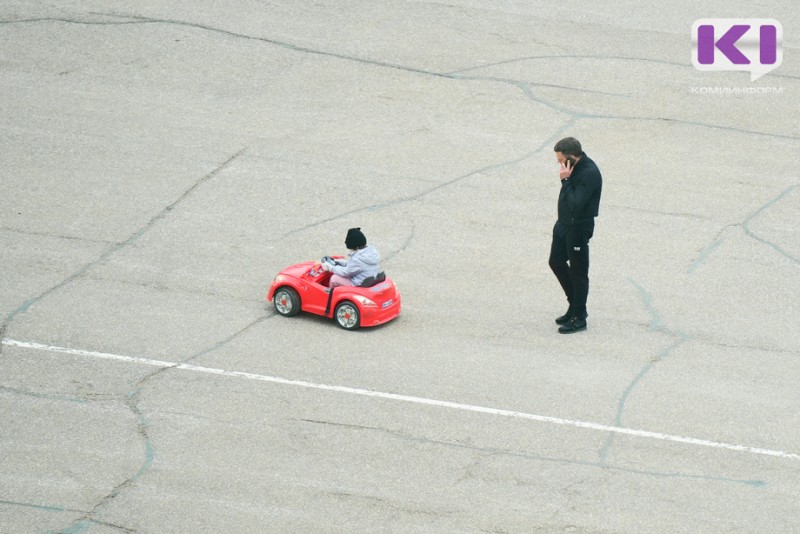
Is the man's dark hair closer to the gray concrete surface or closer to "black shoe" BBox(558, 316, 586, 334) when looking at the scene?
"black shoe" BBox(558, 316, 586, 334)

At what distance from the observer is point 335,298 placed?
11.0 m

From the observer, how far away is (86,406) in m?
9.56

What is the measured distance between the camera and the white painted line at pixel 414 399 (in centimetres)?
912

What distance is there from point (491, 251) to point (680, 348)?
2.83 metres

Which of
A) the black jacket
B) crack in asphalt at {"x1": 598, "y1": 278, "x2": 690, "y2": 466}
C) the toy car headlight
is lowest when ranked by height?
crack in asphalt at {"x1": 598, "y1": 278, "x2": 690, "y2": 466}

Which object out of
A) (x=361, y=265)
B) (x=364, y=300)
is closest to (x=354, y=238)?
(x=361, y=265)

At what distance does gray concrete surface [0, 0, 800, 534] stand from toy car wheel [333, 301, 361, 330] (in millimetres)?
160

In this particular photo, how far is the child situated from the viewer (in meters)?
10.9

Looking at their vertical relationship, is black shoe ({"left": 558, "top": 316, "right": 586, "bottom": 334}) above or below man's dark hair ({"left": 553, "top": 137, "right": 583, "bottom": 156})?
below

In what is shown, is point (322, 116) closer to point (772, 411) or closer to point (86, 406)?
point (86, 406)

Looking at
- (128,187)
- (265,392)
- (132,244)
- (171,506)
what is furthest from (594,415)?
(128,187)

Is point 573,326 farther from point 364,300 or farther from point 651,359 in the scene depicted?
point 364,300

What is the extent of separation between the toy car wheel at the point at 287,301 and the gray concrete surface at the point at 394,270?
0.14m

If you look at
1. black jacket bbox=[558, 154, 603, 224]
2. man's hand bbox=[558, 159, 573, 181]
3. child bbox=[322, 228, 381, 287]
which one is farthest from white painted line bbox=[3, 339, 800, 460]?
man's hand bbox=[558, 159, 573, 181]
